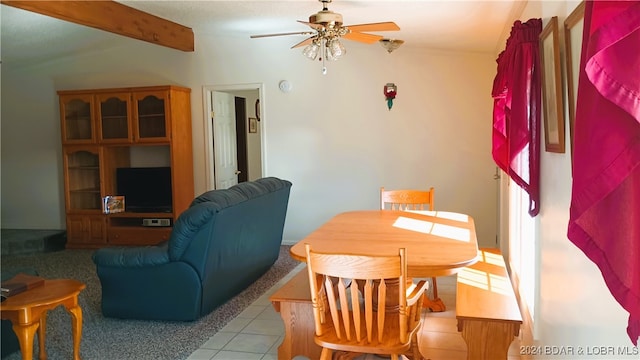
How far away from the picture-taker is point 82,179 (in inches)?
260

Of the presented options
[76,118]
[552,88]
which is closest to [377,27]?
[552,88]

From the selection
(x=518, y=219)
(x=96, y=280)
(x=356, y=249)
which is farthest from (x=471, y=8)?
(x=96, y=280)

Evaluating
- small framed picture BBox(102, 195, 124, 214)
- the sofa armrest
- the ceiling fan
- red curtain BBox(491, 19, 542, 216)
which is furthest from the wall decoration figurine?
small framed picture BBox(102, 195, 124, 214)

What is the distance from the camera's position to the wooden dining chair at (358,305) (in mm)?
2025

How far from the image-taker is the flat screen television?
6246mm

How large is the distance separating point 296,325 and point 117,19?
11.3ft

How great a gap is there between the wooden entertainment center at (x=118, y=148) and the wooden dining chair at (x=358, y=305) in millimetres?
4175

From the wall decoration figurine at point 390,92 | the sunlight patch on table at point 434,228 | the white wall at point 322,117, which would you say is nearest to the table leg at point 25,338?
the sunlight patch on table at point 434,228

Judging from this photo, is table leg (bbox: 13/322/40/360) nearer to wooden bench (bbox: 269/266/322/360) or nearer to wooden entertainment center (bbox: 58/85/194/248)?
wooden bench (bbox: 269/266/322/360)

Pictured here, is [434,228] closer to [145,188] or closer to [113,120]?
[145,188]

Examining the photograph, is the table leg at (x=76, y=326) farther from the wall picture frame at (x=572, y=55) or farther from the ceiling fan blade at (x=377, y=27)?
the wall picture frame at (x=572, y=55)

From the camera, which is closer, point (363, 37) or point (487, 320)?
point (487, 320)

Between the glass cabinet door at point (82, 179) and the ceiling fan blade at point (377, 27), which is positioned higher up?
the ceiling fan blade at point (377, 27)

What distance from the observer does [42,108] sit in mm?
6758
